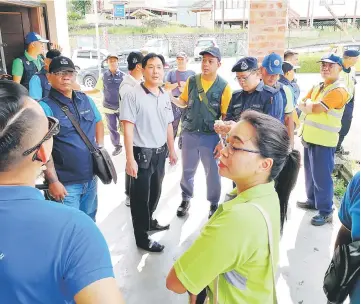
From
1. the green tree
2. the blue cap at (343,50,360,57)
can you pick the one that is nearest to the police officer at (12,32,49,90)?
the blue cap at (343,50,360,57)

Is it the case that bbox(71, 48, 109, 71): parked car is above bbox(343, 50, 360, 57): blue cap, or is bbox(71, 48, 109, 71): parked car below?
below

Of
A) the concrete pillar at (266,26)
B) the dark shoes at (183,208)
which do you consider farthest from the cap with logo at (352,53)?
the dark shoes at (183,208)

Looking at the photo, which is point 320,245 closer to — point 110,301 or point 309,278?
point 309,278

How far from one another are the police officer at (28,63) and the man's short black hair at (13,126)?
3826 millimetres

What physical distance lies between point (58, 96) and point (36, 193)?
4.71ft

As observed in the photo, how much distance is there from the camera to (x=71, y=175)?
220 cm

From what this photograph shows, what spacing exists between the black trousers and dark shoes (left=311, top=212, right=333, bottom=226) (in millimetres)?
1481

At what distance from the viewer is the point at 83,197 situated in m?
2.34

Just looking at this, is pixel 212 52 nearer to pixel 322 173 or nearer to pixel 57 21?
pixel 322 173

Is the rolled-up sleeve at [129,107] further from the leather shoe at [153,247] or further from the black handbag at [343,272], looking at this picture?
the black handbag at [343,272]

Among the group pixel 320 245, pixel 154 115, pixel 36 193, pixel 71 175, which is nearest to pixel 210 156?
pixel 154 115

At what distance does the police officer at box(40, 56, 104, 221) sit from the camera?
2113 mm

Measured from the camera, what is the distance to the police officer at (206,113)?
3.16 m

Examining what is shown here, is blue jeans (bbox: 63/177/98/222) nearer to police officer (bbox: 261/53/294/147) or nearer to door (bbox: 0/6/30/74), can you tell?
police officer (bbox: 261/53/294/147)
